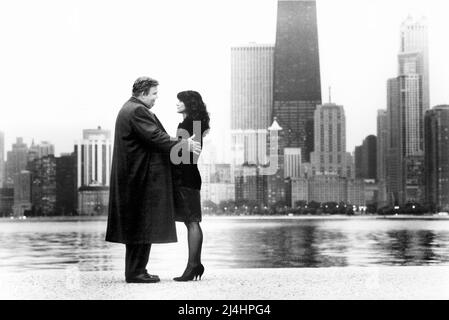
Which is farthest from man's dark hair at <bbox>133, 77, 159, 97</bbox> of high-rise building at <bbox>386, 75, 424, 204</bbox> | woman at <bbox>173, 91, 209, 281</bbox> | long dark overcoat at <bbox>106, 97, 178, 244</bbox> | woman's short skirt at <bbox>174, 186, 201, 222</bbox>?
high-rise building at <bbox>386, 75, 424, 204</bbox>

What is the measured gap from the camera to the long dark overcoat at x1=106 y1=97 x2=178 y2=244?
6.20 meters

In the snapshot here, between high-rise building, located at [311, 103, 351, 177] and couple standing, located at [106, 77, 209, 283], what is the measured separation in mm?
46861

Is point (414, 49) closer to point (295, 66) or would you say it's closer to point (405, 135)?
point (295, 66)

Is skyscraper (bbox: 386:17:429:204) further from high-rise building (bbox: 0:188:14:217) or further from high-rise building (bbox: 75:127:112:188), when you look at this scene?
high-rise building (bbox: 0:188:14:217)

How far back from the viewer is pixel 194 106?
20.9 ft

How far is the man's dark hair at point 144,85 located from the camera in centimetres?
629

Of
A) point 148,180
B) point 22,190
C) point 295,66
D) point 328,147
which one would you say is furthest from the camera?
point 328,147

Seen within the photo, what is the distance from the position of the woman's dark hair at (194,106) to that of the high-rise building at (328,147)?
1841 inches

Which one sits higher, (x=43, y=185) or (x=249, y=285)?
(x=43, y=185)

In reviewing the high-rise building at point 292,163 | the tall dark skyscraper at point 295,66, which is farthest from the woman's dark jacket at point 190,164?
the high-rise building at point 292,163

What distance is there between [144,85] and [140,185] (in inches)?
31.3

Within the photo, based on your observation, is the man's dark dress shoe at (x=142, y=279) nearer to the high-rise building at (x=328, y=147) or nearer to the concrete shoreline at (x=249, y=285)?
the concrete shoreline at (x=249, y=285)

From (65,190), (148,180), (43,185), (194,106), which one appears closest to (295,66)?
(65,190)
